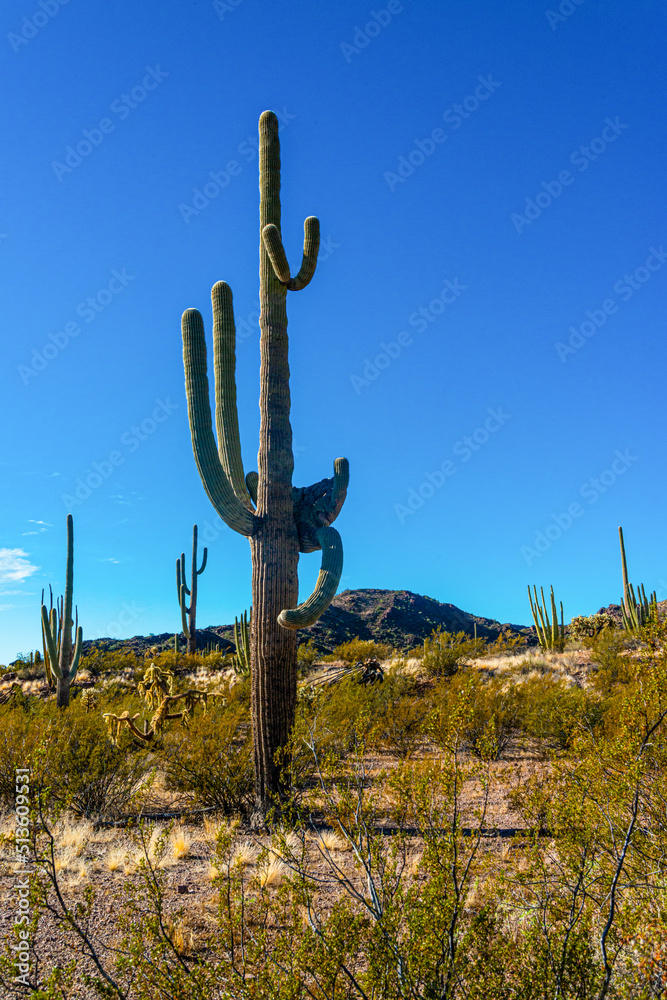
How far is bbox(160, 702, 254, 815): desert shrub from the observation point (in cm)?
817

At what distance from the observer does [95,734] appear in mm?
9023

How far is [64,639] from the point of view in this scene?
49.2ft

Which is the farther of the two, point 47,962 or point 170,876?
point 170,876

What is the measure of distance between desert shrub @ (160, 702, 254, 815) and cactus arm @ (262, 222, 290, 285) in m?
6.45

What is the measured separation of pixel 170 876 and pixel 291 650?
2.80 meters

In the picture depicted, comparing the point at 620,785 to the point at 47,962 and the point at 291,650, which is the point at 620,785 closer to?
the point at 47,962

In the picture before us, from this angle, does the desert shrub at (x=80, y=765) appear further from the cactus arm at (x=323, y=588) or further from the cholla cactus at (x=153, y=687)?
the cactus arm at (x=323, y=588)

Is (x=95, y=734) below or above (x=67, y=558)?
below

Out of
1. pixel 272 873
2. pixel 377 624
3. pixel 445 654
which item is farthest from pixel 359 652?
pixel 377 624

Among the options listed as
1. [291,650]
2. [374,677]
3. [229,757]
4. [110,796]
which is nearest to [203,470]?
[291,650]

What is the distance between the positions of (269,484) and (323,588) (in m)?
1.66

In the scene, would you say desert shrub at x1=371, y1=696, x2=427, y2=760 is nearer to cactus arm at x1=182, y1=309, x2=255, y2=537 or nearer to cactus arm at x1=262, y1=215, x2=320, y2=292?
cactus arm at x1=182, y1=309, x2=255, y2=537

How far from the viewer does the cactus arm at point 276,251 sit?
8594mm

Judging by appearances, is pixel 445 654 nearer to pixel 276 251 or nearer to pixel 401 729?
pixel 401 729
